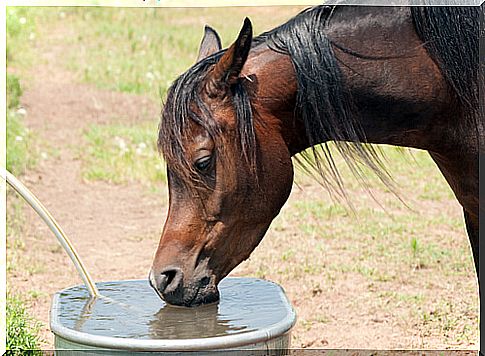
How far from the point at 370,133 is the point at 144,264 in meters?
2.71

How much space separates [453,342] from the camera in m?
3.59

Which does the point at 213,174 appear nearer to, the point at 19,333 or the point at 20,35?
the point at 19,333

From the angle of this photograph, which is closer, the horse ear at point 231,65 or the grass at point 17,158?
the horse ear at point 231,65

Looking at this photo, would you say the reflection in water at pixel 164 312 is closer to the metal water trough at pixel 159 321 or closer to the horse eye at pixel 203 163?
the metal water trough at pixel 159 321

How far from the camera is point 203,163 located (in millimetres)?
2100

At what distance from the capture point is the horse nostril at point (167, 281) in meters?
2.15

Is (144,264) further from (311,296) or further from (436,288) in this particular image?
(436,288)

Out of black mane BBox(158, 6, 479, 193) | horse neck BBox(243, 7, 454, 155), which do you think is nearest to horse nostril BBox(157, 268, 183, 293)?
black mane BBox(158, 6, 479, 193)

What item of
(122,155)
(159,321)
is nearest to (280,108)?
(159,321)

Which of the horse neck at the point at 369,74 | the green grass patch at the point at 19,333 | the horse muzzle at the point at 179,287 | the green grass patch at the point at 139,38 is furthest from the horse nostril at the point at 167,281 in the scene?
the green grass patch at the point at 139,38

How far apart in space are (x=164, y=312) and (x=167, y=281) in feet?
0.51

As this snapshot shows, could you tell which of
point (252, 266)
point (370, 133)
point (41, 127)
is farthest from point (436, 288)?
point (41, 127)

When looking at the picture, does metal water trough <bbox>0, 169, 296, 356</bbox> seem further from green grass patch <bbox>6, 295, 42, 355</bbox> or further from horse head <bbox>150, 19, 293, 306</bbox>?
green grass patch <bbox>6, 295, 42, 355</bbox>

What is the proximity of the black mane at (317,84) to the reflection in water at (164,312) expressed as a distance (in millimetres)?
359
